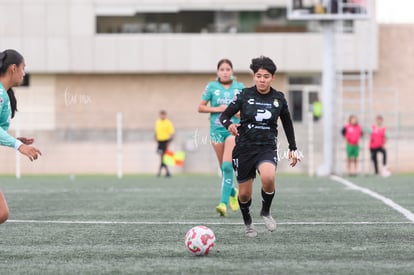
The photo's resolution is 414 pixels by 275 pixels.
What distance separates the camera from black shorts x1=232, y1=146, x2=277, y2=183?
32.3 ft

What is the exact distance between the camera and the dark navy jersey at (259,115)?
9.83 metres

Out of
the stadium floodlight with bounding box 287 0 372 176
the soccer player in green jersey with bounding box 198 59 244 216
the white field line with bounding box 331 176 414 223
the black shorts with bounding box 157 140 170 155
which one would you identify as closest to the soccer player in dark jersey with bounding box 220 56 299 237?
the white field line with bounding box 331 176 414 223

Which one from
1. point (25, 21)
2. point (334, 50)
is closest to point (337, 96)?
point (334, 50)

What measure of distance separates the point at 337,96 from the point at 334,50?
61.4 inches

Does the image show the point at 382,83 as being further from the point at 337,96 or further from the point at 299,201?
the point at 299,201

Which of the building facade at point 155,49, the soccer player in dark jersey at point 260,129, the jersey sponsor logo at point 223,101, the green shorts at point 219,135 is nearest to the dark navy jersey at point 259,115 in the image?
the soccer player in dark jersey at point 260,129

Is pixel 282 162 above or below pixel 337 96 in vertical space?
below

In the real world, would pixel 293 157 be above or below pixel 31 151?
below

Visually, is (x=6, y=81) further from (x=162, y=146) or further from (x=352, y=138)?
(x=352, y=138)

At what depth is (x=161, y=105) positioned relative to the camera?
43.6m

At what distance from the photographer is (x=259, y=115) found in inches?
387

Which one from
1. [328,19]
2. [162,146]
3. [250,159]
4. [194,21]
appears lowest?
[162,146]

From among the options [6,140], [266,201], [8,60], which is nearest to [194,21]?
[266,201]

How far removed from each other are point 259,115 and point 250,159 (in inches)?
17.7
